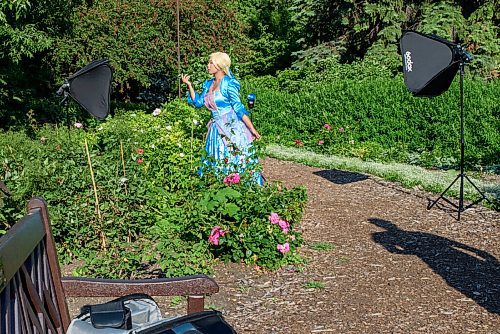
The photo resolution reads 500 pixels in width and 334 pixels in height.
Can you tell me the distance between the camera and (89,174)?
6.64 meters

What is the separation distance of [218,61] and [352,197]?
2775 millimetres

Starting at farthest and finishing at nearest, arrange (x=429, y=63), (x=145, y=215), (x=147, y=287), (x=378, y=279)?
(x=429, y=63) → (x=145, y=215) → (x=378, y=279) → (x=147, y=287)

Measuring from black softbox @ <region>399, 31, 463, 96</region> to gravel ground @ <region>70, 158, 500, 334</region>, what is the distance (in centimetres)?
151

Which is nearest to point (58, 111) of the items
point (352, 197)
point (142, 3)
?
point (142, 3)

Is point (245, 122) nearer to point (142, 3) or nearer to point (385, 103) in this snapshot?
point (385, 103)

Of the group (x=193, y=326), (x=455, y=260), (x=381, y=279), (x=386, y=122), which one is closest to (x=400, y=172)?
(x=386, y=122)

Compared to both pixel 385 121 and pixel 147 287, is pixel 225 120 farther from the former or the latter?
pixel 385 121

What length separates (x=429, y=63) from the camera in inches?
298

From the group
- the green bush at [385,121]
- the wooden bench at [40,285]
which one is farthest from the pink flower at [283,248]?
the green bush at [385,121]

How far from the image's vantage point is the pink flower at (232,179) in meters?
6.58

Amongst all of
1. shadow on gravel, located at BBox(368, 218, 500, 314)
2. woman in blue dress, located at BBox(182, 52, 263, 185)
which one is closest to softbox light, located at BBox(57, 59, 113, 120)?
woman in blue dress, located at BBox(182, 52, 263, 185)

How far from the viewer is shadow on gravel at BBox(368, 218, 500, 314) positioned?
5738 mm

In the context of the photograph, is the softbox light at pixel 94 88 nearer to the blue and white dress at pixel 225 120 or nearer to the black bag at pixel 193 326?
the blue and white dress at pixel 225 120

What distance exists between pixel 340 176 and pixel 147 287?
834 centimetres
